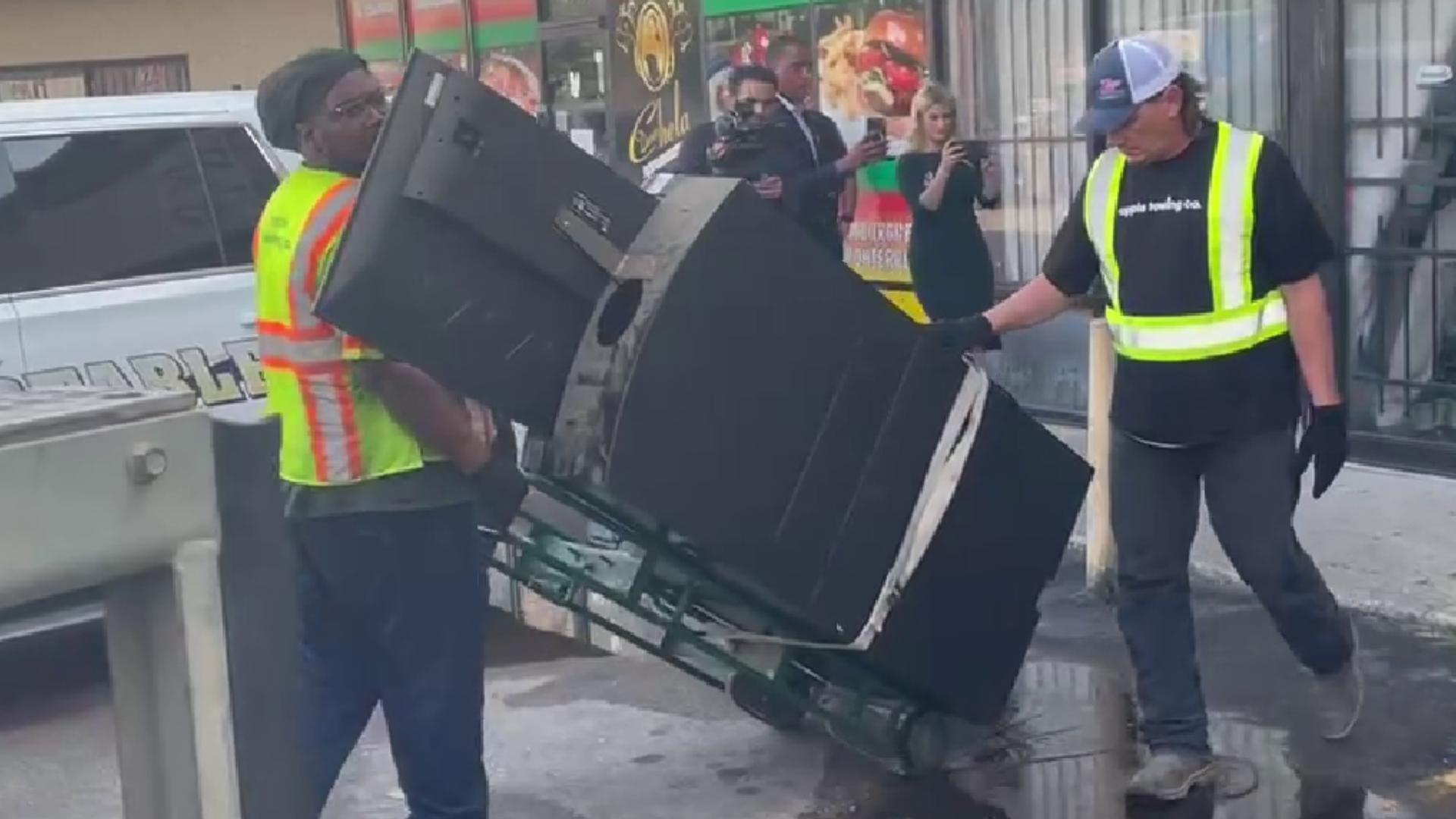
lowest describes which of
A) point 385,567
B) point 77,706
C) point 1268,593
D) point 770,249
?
point 77,706

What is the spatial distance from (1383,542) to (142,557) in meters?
6.14

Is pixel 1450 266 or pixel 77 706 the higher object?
pixel 1450 266

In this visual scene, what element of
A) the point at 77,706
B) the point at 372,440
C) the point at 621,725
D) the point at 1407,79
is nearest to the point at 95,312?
the point at 77,706

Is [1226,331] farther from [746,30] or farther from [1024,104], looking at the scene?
[746,30]

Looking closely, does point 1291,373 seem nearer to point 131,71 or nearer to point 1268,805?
point 1268,805

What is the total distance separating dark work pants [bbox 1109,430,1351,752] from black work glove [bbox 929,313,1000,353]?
46cm

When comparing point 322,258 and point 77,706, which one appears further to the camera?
point 77,706

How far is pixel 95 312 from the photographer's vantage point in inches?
261

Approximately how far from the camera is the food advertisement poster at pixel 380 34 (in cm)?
1531

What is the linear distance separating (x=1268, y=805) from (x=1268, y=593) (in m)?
0.49

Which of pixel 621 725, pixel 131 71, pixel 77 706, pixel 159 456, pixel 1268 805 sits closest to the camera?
pixel 159 456

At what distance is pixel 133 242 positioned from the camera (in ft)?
22.3

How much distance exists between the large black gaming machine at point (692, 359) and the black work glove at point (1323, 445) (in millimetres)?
794

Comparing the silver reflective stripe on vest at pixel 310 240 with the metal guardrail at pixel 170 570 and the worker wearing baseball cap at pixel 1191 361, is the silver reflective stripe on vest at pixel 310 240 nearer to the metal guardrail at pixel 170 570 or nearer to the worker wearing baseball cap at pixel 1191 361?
the worker wearing baseball cap at pixel 1191 361
